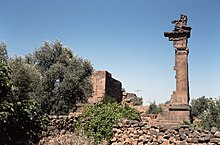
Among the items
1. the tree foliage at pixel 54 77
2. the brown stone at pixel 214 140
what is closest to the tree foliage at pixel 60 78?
the tree foliage at pixel 54 77

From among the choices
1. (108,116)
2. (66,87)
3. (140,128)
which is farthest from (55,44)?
(140,128)

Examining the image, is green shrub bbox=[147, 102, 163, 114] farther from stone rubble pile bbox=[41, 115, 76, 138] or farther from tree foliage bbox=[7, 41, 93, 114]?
stone rubble pile bbox=[41, 115, 76, 138]

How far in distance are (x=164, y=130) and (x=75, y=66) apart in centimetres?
989

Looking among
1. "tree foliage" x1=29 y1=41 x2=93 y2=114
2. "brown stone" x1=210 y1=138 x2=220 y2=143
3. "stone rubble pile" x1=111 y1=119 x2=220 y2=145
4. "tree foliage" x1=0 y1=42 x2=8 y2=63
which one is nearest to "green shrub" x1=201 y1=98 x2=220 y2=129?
"stone rubble pile" x1=111 y1=119 x2=220 y2=145

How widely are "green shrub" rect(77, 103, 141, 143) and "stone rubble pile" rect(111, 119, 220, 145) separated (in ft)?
1.08

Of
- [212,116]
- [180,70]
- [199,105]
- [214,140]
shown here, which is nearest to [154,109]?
[199,105]

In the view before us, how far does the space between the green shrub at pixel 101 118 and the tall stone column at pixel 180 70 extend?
2641mm

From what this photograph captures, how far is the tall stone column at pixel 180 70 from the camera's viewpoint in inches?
549

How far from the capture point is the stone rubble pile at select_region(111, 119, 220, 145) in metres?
8.52

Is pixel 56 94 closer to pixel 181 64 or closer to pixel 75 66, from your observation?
pixel 75 66

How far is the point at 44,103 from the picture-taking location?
17.1m

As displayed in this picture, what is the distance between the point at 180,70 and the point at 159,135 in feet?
18.1

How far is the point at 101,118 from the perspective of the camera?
37.0 feet

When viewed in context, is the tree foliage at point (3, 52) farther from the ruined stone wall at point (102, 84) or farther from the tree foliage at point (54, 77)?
the ruined stone wall at point (102, 84)
